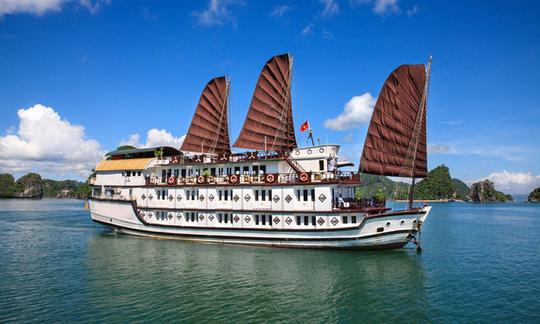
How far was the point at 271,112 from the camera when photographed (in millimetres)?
28766

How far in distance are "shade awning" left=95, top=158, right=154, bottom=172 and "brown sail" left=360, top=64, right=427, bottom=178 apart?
64.5 feet

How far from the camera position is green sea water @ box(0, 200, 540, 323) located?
1295cm

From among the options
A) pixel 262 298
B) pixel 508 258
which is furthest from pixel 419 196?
pixel 262 298

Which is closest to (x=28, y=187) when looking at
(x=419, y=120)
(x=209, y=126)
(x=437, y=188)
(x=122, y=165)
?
(x=122, y=165)

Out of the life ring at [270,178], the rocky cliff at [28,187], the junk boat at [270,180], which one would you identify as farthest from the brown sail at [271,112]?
the rocky cliff at [28,187]

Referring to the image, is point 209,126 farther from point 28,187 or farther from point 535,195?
point 28,187

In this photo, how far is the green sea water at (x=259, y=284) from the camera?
1295 cm

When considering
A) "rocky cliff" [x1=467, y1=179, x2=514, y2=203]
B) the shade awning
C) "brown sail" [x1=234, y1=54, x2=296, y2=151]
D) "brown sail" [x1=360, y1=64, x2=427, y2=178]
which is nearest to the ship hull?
"brown sail" [x1=360, y1=64, x2=427, y2=178]

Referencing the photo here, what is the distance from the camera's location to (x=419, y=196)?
158 meters

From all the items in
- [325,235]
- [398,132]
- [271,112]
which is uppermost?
[271,112]

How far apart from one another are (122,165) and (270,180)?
16.2 m

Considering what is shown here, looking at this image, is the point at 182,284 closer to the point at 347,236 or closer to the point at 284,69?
the point at 347,236

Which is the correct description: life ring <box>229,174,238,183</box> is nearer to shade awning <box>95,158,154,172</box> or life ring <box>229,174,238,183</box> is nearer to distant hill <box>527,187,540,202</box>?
shade awning <box>95,158,154,172</box>

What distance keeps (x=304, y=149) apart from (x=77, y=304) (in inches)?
672
